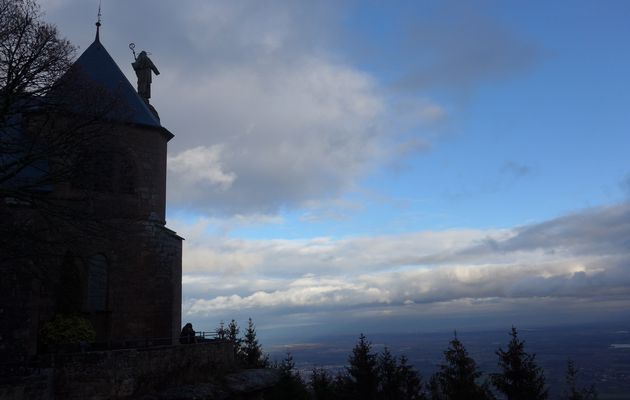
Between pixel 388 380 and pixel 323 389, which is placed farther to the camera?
pixel 323 389

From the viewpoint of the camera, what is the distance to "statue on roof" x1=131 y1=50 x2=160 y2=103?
31.5 metres

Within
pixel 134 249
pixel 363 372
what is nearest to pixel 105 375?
pixel 134 249

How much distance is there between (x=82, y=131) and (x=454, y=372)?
68.0ft

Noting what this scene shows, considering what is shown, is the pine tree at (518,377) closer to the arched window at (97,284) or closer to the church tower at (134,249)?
the church tower at (134,249)

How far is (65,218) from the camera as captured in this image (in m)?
14.3

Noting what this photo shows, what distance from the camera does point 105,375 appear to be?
18.1 m

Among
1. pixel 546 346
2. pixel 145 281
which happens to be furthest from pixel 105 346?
pixel 546 346

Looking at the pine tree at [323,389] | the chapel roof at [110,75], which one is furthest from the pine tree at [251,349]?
the chapel roof at [110,75]

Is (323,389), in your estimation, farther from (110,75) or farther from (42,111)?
(42,111)

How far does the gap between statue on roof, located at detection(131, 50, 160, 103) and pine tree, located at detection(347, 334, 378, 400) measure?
19386mm

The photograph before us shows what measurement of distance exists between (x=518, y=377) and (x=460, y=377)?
2.77 meters

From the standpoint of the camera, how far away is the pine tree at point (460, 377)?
25.5 m

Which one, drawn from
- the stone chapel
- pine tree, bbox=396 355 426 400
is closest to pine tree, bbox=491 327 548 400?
pine tree, bbox=396 355 426 400

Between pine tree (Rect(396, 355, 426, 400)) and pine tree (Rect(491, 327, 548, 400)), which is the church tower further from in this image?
pine tree (Rect(491, 327, 548, 400))
